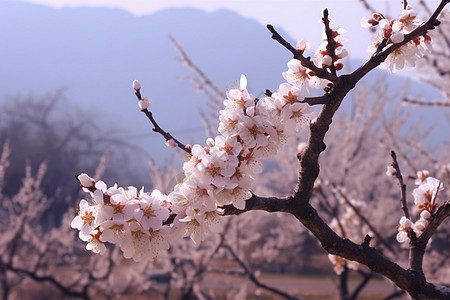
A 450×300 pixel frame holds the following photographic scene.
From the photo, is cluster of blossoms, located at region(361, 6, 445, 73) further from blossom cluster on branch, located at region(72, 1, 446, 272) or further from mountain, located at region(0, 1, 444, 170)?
mountain, located at region(0, 1, 444, 170)

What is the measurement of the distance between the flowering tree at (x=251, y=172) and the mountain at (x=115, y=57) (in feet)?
78.9

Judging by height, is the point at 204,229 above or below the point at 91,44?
below

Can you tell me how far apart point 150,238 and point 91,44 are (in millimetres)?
62616

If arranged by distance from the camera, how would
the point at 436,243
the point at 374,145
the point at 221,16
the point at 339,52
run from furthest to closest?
the point at 221,16 → the point at 436,243 → the point at 374,145 → the point at 339,52

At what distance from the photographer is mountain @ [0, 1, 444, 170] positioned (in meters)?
38.6

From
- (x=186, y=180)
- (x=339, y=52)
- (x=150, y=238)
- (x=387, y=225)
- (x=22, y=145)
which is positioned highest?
(x=22, y=145)

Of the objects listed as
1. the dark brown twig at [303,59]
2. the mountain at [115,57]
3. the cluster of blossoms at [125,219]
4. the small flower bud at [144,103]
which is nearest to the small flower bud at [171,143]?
the small flower bud at [144,103]

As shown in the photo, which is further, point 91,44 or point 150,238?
point 91,44

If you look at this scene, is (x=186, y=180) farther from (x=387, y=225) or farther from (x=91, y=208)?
(x=387, y=225)

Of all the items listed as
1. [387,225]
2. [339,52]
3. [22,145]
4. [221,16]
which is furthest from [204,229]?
[221,16]

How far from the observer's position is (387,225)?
35.4ft

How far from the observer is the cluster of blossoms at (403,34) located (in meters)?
1.26

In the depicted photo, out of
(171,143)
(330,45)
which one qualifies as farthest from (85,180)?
(330,45)

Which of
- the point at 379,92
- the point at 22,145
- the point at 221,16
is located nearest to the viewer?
the point at 379,92
